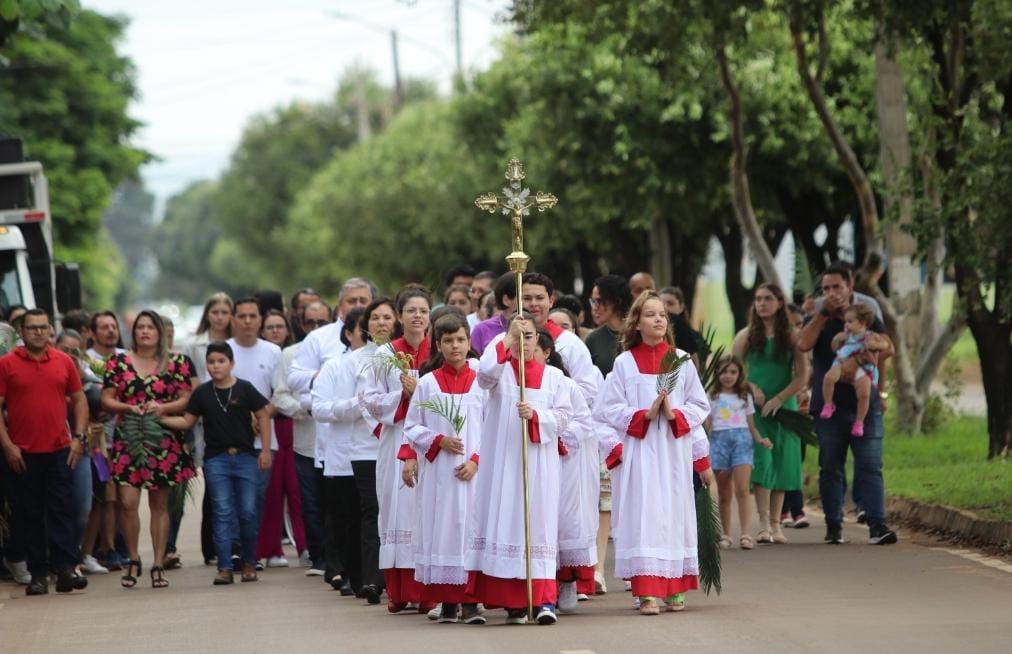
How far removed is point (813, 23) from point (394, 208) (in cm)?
3638

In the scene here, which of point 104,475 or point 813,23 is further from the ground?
point 813,23

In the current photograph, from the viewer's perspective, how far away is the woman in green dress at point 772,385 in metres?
16.9

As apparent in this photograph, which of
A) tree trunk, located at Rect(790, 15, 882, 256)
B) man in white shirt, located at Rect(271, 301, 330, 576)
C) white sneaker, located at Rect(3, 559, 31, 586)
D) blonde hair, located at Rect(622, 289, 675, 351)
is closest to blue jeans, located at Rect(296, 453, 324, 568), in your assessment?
man in white shirt, located at Rect(271, 301, 330, 576)

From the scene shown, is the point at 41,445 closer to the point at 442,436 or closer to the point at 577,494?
the point at 442,436

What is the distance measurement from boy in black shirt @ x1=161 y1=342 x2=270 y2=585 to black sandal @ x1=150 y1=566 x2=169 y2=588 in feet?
1.30

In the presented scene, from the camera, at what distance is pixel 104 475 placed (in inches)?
664

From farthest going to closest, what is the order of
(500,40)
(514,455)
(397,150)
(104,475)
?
(397,150), (500,40), (104,475), (514,455)

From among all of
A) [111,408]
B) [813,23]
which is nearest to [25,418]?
[111,408]

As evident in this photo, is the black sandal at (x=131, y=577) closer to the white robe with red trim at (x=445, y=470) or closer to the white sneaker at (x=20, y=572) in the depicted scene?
the white sneaker at (x=20, y=572)

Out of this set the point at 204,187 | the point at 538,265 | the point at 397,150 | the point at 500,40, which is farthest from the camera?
the point at 204,187

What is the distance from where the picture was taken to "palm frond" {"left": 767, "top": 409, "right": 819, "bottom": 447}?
56.0ft

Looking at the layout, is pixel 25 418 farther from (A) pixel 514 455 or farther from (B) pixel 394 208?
(B) pixel 394 208

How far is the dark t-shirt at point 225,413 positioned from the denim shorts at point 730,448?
11.8 feet

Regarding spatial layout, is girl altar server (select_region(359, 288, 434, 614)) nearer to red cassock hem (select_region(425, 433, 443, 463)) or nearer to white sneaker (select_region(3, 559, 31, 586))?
red cassock hem (select_region(425, 433, 443, 463))
